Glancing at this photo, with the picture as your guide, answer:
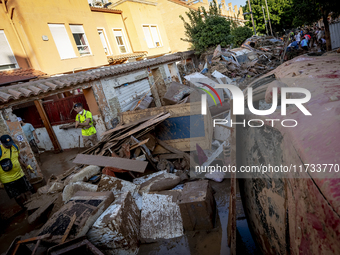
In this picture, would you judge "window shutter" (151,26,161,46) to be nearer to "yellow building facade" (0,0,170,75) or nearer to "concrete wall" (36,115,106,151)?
"yellow building facade" (0,0,170,75)

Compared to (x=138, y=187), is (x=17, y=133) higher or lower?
higher

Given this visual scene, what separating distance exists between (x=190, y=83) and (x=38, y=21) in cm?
838

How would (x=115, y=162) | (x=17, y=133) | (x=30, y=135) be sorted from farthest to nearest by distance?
(x=30, y=135)
(x=17, y=133)
(x=115, y=162)

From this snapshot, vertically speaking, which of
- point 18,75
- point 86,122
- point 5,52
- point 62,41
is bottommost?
point 86,122

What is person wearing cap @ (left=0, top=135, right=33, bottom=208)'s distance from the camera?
16.4 ft

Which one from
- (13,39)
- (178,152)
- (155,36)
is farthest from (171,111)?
(155,36)

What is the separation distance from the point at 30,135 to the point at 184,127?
7.38 metres

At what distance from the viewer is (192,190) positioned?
3.46m

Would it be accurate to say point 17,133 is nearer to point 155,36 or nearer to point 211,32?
point 155,36

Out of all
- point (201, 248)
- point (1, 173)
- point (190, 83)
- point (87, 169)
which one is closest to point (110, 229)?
point (201, 248)

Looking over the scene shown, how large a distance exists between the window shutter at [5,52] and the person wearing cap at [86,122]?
662cm

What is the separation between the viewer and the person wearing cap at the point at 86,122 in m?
6.57

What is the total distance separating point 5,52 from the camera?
33.1 ft

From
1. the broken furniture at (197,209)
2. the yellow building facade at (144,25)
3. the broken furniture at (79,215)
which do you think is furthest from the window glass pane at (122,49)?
the broken furniture at (197,209)
